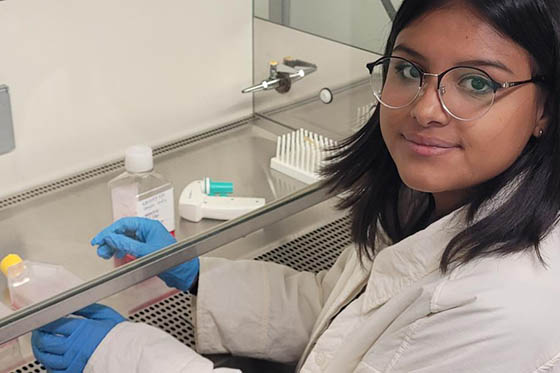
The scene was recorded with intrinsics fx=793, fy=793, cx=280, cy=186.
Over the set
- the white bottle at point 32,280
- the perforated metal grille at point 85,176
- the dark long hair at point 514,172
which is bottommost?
the white bottle at point 32,280

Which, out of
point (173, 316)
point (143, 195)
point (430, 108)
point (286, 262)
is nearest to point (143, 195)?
point (143, 195)

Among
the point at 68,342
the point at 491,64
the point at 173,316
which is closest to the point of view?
the point at 491,64

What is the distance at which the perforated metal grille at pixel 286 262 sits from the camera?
4.74 ft

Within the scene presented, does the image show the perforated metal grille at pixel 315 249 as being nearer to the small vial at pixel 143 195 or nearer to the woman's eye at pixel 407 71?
the small vial at pixel 143 195

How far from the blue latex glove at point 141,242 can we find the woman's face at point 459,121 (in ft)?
1.52

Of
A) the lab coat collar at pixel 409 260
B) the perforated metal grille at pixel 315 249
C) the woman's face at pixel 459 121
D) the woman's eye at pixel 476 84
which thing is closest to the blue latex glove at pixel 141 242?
the perforated metal grille at pixel 315 249

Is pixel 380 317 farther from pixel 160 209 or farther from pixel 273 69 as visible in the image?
→ pixel 273 69

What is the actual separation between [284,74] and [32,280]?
30.7 inches

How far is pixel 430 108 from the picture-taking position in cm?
97

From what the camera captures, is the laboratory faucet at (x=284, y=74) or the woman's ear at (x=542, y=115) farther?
the laboratory faucet at (x=284, y=74)

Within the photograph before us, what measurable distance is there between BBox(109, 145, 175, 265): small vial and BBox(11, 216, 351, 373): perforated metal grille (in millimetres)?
182

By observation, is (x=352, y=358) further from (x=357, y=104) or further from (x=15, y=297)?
(x=357, y=104)

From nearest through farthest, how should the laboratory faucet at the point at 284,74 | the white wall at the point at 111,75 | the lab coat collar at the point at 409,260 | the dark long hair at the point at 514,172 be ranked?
the dark long hair at the point at 514,172 → the lab coat collar at the point at 409,260 → the white wall at the point at 111,75 → the laboratory faucet at the point at 284,74

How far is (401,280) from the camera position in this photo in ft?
3.67
